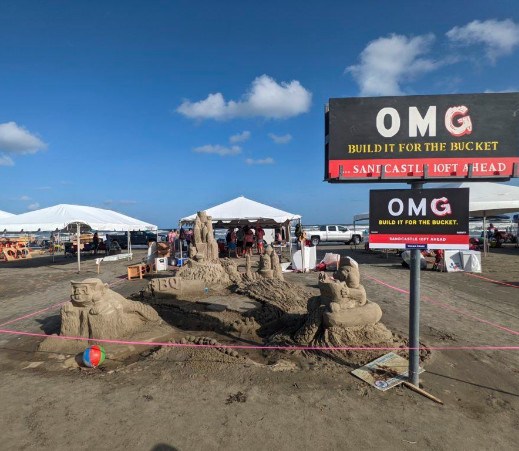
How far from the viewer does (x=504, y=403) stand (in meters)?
3.31

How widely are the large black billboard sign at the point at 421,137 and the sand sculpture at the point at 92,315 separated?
3888 millimetres

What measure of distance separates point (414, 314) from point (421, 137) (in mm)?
1880

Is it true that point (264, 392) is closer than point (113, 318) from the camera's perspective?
Yes

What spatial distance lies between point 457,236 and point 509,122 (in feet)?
4.19

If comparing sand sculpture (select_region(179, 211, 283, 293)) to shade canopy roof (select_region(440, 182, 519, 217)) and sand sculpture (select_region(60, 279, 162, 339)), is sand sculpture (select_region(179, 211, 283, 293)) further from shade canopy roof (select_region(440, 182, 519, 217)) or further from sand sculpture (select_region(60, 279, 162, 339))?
shade canopy roof (select_region(440, 182, 519, 217))

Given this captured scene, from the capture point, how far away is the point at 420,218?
3.48m

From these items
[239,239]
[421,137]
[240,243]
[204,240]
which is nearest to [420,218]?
[421,137]

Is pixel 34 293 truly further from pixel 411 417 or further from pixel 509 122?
pixel 509 122

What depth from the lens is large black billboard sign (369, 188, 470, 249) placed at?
3.41 meters

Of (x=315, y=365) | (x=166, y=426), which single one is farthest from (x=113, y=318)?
(x=315, y=365)

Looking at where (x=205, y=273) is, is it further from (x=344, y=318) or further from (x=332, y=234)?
(x=332, y=234)

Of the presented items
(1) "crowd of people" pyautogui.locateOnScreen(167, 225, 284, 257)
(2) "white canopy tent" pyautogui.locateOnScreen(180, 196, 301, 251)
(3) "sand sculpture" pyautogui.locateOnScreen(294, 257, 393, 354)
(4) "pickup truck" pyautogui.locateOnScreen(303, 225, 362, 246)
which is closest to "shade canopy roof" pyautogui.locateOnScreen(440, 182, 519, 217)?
(2) "white canopy tent" pyautogui.locateOnScreen(180, 196, 301, 251)

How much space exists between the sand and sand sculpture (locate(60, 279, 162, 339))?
0.48 m

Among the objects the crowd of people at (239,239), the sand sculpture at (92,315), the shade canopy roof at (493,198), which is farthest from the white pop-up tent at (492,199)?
the sand sculpture at (92,315)
